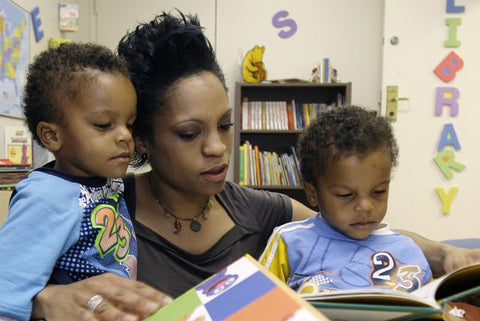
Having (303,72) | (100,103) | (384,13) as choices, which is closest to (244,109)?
(303,72)

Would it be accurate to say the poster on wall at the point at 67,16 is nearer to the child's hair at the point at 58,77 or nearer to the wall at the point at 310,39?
the wall at the point at 310,39

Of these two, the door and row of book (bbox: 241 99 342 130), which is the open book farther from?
the door

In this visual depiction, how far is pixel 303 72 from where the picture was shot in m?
3.88

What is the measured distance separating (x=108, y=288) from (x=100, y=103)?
44 cm

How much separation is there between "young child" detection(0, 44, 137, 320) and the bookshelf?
2.58 m

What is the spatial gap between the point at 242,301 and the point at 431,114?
3.48 metres

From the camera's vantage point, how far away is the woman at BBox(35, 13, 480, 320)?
3.55 ft

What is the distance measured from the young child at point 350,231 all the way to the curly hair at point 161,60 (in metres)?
0.41

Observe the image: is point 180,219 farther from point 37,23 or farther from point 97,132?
point 37,23

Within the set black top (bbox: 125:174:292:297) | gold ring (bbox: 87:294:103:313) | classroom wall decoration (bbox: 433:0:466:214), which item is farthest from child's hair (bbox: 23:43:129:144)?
classroom wall decoration (bbox: 433:0:466:214)

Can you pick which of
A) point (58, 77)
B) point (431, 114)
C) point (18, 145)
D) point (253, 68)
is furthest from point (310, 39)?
point (58, 77)

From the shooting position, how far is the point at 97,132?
37.9 inches

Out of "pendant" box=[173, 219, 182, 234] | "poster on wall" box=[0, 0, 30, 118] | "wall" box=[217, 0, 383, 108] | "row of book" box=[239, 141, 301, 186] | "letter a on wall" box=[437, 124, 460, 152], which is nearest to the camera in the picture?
"pendant" box=[173, 219, 182, 234]

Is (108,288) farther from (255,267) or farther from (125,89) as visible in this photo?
(125,89)
